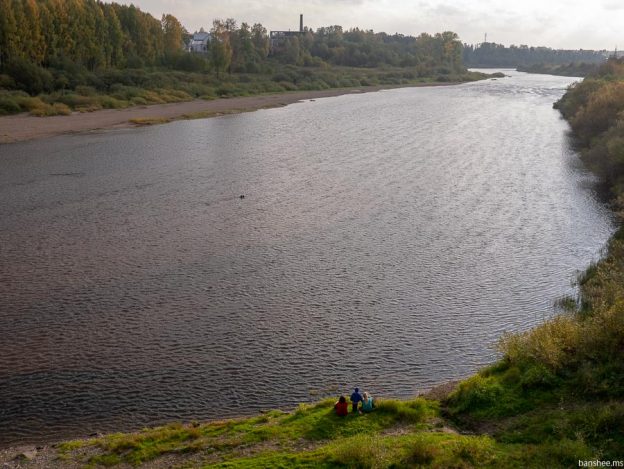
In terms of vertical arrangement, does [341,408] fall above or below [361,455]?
A: below

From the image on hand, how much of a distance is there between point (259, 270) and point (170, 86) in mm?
53090

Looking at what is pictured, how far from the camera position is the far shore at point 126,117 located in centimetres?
4229

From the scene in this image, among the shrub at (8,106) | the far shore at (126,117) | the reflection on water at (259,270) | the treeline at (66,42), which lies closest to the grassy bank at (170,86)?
the shrub at (8,106)

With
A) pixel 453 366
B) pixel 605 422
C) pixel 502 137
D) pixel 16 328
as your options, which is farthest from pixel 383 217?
pixel 502 137

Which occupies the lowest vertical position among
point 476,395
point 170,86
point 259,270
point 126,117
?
point 259,270

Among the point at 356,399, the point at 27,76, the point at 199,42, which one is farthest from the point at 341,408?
the point at 199,42

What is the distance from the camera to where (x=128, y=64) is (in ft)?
237

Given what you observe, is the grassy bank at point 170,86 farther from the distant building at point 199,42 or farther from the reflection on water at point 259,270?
the distant building at point 199,42

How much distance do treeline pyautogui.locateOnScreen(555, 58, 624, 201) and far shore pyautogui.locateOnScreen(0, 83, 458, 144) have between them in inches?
1182

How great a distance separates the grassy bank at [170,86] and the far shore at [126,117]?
4.23 ft

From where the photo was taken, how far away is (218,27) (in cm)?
9112

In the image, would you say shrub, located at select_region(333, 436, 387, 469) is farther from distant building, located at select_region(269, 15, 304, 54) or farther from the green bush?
distant building, located at select_region(269, 15, 304, 54)

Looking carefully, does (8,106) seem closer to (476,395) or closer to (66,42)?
(66,42)

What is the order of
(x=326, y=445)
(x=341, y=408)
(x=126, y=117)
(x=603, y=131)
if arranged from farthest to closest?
(x=126, y=117) < (x=603, y=131) < (x=341, y=408) < (x=326, y=445)
